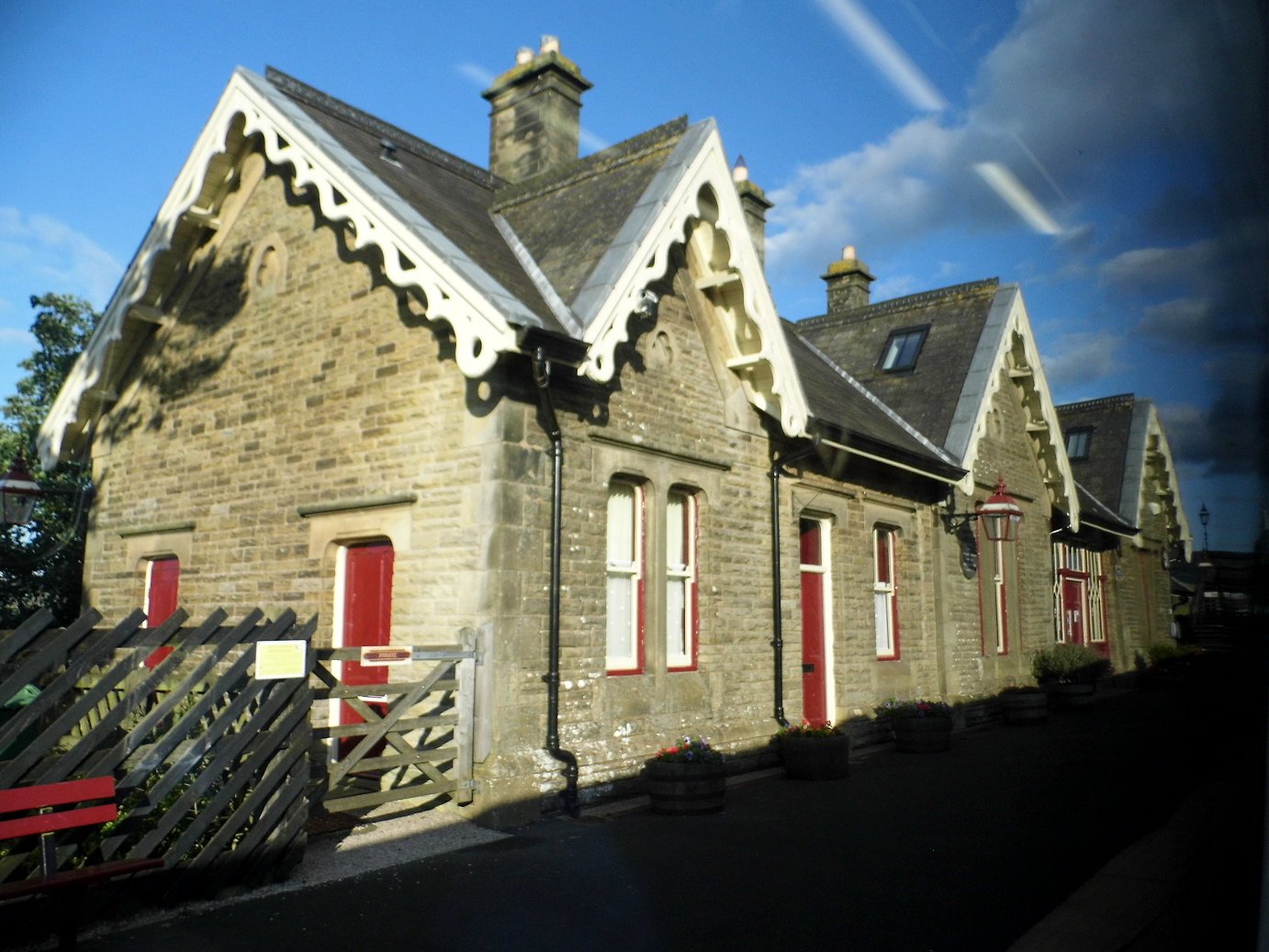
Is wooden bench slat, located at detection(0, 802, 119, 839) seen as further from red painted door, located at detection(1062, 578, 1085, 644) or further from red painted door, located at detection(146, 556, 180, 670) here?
red painted door, located at detection(1062, 578, 1085, 644)

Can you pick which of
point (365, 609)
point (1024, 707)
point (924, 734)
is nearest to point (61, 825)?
point (365, 609)

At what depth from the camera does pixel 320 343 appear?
10695 millimetres

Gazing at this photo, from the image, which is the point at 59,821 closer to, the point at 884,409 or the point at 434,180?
the point at 434,180

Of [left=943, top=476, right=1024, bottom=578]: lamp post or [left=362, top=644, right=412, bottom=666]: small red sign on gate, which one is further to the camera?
[left=943, top=476, right=1024, bottom=578]: lamp post

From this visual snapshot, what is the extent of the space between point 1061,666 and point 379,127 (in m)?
15.0

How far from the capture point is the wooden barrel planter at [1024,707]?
16469mm

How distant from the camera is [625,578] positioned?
10.4m

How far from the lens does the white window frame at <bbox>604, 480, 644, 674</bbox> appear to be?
1008cm

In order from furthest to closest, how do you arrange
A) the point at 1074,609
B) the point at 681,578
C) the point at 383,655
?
1. the point at 1074,609
2. the point at 681,578
3. the point at 383,655

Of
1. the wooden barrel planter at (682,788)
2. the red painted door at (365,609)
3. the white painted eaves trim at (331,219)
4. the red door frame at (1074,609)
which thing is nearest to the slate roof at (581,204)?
the white painted eaves trim at (331,219)

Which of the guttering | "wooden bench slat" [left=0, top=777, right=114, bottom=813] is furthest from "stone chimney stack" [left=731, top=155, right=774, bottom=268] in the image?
"wooden bench slat" [left=0, top=777, right=114, bottom=813]

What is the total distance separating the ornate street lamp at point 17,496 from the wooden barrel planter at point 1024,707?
14417 millimetres

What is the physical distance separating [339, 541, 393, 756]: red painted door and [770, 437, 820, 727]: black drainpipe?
452 centimetres

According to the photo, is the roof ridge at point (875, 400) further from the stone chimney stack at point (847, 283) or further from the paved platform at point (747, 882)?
the paved platform at point (747, 882)
